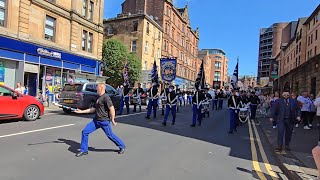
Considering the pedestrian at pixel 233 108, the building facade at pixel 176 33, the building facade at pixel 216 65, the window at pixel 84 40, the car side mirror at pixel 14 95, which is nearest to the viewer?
the car side mirror at pixel 14 95

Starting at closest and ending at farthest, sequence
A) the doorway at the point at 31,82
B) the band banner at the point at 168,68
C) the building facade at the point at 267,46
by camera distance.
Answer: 1. the doorway at the point at 31,82
2. the band banner at the point at 168,68
3. the building facade at the point at 267,46

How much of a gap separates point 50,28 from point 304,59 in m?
37.5

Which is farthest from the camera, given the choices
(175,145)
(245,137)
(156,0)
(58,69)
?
(156,0)

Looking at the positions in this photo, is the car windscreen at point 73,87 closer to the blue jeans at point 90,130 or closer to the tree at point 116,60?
the blue jeans at point 90,130

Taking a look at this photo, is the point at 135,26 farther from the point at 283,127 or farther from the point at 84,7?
the point at 283,127

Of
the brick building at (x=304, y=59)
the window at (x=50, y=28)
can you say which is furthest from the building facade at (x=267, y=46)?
the window at (x=50, y=28)

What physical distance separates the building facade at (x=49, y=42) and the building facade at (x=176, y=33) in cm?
2331

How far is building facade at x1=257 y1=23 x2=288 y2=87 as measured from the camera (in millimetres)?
120062

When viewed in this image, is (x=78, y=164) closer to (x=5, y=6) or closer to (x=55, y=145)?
(x=55, y=145)

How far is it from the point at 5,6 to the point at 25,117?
11862 millimetres

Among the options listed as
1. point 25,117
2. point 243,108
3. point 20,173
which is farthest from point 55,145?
point 243,108

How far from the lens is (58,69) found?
2653cm

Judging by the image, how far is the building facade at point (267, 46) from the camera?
120 meters

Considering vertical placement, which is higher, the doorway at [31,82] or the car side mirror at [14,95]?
the doorway at [31,82]
